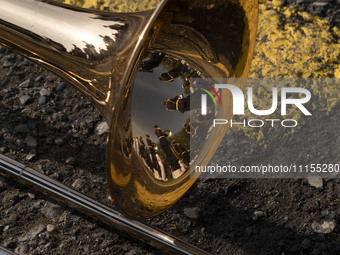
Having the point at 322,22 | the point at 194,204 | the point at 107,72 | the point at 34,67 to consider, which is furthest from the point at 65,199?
the point at 322,22

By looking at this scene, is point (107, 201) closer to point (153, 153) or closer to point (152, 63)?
point (153, 153)

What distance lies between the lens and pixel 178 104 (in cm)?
190

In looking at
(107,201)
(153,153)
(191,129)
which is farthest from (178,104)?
(107,201)

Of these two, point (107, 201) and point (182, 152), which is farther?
point (107, 201)

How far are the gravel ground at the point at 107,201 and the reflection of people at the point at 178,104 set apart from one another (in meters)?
0.34

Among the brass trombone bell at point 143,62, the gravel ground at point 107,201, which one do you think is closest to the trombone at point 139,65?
the brass trombone bell at point 143,62

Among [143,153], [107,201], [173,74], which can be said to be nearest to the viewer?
[143,153]

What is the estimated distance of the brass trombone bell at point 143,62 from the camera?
4.94ft

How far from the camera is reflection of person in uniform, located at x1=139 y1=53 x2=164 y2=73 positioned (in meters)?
1.83

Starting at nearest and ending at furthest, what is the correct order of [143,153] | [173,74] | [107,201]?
[143,153], [173,74], [107,201]

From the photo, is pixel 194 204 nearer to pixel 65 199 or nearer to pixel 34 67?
pixel 65 199

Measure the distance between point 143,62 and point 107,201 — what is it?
59 centimetres

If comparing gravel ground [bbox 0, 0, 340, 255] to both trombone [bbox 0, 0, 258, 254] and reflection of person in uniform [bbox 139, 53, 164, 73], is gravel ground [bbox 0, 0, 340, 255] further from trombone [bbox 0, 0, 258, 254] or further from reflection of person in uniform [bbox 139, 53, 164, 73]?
reflection of person in uniform [bbox 139, 53, 164, 73]

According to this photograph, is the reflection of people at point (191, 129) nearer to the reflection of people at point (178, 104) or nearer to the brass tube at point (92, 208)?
the reflection of people at point (178, 104)
